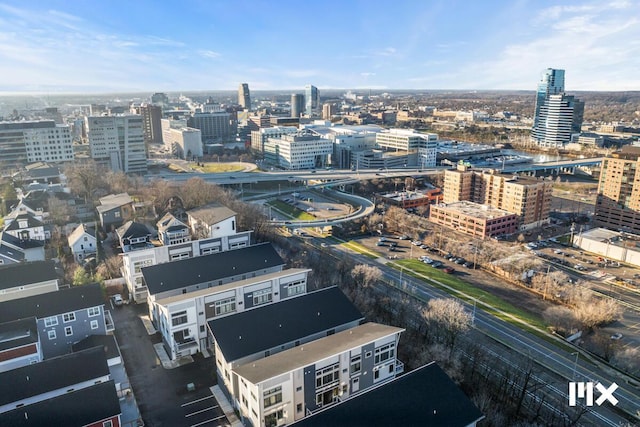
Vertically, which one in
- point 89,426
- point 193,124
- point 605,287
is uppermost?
point 193,124

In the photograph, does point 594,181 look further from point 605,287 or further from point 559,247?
point 605,287

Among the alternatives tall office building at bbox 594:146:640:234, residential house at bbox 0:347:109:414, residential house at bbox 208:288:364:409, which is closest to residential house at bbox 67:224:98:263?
residential house at bbox 0:347:109:414

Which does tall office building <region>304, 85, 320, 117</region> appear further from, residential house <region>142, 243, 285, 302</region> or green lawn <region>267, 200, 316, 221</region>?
residential house <region>142, 243, 285, 302</region>

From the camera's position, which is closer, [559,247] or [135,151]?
[559,247]

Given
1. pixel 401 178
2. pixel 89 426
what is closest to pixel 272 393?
pixel 89 426

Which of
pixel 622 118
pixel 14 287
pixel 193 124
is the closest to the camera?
pixel 14 287

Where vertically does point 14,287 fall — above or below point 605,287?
above

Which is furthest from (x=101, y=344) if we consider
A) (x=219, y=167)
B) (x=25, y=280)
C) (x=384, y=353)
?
(x=219, y=167)
